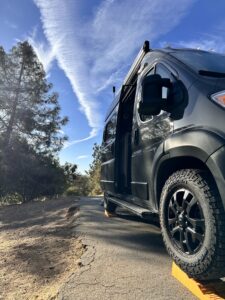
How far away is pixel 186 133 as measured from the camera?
8.51 feet

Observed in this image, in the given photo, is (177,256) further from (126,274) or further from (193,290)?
(126,274)

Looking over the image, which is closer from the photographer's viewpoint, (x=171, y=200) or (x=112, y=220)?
(x=171, y=200)

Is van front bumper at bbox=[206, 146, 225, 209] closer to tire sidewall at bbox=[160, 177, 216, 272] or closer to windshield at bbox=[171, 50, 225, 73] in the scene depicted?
tire sidewall at bbox=[160, 177, 216, 272]

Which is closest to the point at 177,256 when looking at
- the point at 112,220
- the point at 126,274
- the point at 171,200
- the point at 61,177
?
the point at 171,200

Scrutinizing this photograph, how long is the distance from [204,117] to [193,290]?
142 cm

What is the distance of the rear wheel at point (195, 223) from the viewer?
7.27ft

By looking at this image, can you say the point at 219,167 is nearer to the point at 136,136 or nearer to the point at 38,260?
the point at 136,136

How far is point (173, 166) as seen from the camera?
9.87ft

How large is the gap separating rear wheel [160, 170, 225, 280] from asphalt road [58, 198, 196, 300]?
40 cm

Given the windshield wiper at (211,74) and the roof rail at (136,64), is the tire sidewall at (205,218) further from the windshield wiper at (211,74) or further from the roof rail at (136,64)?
Result: the roof rail at (136,64)

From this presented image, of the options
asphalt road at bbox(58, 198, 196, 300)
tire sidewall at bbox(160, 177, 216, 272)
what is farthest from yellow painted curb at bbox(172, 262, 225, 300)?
tire sidewall at bbox(160, 177, 216, 272)

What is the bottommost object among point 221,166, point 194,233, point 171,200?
point 194,233

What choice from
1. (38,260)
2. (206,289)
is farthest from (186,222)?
(38,260)

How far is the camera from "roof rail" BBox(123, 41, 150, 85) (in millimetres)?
4137
